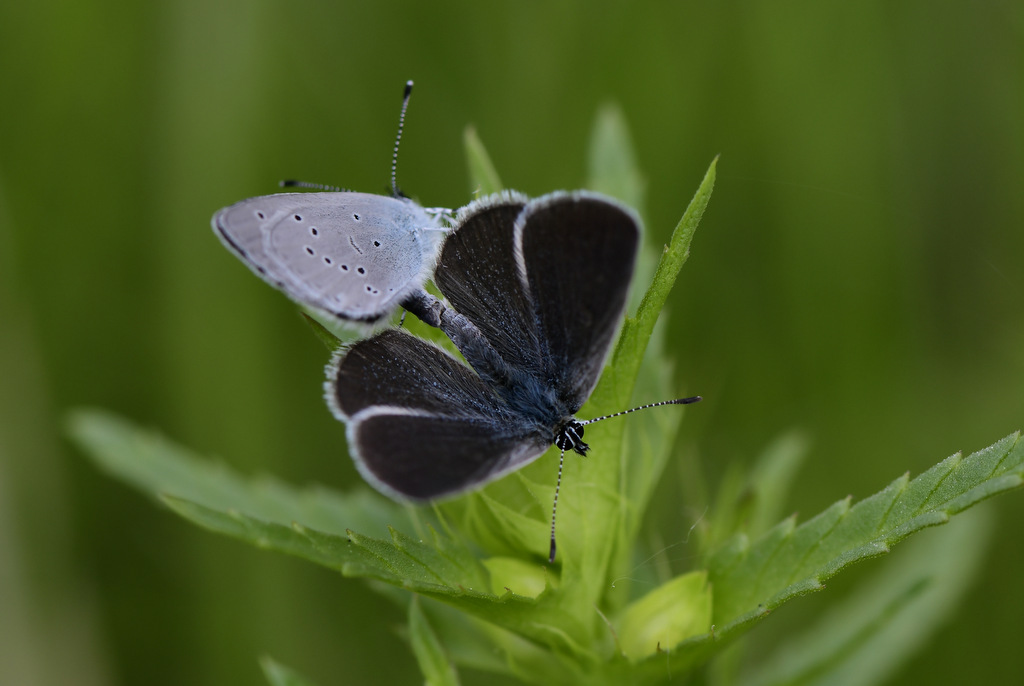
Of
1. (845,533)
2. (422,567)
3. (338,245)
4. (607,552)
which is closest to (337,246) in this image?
(338,245)

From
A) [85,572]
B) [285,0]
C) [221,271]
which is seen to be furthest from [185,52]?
[85,572]

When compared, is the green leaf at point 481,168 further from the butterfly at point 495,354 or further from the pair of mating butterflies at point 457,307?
the butterfly at point 495,354

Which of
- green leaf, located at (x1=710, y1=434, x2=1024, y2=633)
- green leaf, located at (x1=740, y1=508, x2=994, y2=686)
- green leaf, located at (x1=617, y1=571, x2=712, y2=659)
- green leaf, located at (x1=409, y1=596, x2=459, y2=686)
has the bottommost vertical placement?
green leaf, located at (x1=740, y1=508, x2=994, y2=686)

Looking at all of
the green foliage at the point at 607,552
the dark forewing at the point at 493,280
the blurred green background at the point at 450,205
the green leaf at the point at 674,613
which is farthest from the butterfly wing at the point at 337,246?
the blurred green background at the point at 450,205

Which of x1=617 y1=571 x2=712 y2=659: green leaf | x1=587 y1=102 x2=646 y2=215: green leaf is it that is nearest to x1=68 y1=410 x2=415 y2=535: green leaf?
x1=617 y1=571 x2=712 y2=659: green leaf

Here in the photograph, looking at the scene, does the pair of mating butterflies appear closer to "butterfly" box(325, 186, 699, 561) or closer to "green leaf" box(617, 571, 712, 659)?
"butterfly" box(325, 186, 699, 561)
